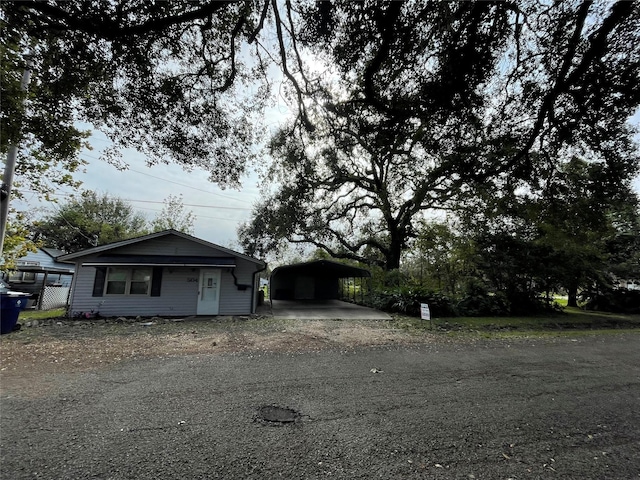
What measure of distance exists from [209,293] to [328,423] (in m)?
9.81

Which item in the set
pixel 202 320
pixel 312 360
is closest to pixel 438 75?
pixel 312 360

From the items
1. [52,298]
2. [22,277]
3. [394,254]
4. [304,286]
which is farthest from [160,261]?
[22,277]

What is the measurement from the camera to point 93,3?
11.8 ft

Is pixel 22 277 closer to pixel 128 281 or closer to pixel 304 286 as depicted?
pixel 128 281

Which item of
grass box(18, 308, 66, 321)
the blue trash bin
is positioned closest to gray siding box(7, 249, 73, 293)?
grass box(18, 308, 66, 321)

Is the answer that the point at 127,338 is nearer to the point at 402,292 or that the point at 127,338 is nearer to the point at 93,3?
the point at 93,3

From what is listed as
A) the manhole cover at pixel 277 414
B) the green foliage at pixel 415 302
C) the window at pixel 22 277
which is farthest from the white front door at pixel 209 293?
the window at pixel 22 277

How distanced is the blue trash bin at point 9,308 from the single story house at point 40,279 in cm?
915

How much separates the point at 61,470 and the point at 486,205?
558 inches

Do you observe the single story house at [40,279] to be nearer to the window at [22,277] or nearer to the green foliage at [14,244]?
the window at [22,277]

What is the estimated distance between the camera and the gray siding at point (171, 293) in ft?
34.4

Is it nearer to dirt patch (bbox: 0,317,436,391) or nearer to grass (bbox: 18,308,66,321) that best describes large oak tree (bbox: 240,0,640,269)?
dirt patch (bbox: 0,317,436,391)

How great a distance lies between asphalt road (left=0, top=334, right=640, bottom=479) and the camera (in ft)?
7.42

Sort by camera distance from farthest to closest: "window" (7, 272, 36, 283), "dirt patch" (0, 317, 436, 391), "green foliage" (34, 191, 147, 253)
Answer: "green foliage" (34, 191, 147, 253) < "window" (7, 272, 36, 283) < "dirt patch" (0, 317, 436, 391)
